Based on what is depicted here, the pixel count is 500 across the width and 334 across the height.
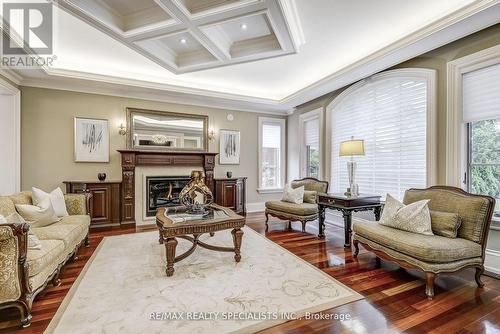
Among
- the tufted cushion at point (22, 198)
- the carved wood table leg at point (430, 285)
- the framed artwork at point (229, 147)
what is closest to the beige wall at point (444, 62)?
the carved wood table leg at point (430, 285)

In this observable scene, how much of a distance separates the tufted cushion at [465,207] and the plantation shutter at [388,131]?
670 millimetres

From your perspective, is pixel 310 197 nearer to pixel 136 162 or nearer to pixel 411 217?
pixel 411 217

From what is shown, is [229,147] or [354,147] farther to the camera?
[229,147]

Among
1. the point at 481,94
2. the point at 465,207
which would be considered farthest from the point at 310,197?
the point at 481,94

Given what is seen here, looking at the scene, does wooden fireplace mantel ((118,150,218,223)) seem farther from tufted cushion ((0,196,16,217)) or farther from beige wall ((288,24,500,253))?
beige wall ((288,24,500,253))

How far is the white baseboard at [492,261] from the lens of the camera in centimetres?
261

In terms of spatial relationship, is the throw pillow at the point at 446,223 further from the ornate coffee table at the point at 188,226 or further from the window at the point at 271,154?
the window at the point at 271,154

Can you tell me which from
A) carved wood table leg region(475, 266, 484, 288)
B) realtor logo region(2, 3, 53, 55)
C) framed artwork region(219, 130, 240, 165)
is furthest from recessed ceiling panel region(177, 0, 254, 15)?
carved wood table leg region(475, 266, 484, 288)

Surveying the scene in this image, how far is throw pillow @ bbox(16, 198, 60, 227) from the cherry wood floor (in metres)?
0.59

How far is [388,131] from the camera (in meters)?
3.85

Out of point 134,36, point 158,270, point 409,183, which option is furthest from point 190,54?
point 409,183

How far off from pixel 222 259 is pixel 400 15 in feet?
12.0

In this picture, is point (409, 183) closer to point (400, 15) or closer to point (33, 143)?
point (400, 15)

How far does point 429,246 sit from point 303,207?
6.63ft
